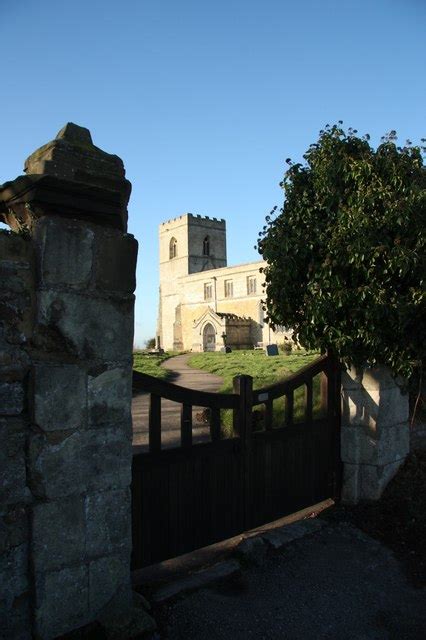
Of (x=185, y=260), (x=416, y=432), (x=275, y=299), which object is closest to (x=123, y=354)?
(x=275, y=299)

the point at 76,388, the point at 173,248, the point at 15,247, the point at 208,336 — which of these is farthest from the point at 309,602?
the point at 173,248

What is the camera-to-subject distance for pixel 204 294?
57281 mm

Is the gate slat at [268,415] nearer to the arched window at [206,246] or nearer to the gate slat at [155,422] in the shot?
the gate slat at [155,422]

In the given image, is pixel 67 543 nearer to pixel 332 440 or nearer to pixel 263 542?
pixel 263 542

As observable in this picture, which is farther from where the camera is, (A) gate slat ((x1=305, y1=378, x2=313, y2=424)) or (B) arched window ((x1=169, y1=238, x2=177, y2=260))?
(B) arched window ((x1=169, y1=238, x2=177, y2=260))

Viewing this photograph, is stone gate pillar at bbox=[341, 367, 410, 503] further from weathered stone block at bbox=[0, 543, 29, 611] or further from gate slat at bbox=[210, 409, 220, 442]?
weathered stone block at bbox=[0, 543, 29, 611]

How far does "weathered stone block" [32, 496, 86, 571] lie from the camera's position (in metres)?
2.62

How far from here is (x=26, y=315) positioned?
264 cm

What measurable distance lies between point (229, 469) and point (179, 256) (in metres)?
59.4

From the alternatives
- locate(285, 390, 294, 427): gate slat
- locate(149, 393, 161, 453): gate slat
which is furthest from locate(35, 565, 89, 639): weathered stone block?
locate(285, 390, 294, 427): gate slat

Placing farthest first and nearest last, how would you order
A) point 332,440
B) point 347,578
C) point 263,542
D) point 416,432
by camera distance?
point 416,432
point 332,440
point 263,542
point 347,578

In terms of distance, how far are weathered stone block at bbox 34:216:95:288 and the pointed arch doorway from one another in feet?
151

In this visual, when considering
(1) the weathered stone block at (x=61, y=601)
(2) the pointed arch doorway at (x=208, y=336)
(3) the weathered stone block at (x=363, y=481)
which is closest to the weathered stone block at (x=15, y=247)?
(1) the weathered stone block at (x=61, y=601)

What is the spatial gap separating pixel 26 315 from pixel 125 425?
2.85 ft
